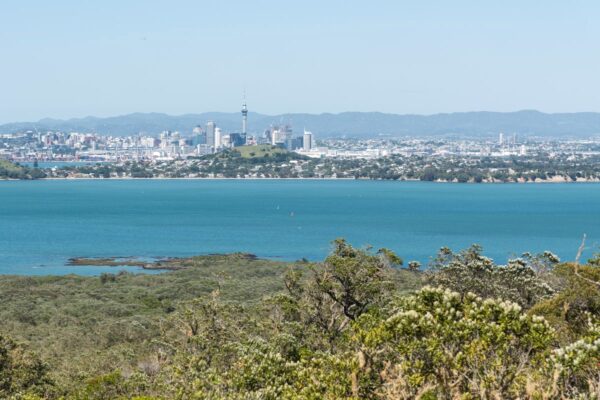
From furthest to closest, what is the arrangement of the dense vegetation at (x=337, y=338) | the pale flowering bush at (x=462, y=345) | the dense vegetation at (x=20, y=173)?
the dense vegetation at (x=20, y=173) < the dense vegetation at (x=337, y=338) < the pale flowering bush at (x=462, y=345)

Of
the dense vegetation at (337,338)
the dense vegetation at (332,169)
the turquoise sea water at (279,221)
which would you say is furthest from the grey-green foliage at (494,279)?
the dense vegetation at (332,169)

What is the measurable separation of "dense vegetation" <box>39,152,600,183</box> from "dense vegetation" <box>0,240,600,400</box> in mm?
120217

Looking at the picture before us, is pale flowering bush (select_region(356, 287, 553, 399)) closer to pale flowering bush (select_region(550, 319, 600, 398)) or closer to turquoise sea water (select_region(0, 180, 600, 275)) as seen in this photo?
pale flowering bush (select_region(550, 319, 600, 398))

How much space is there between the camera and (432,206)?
9900 centimetres

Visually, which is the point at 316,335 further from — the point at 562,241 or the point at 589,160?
the point at 589,160

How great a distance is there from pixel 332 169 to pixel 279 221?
85.9 meters

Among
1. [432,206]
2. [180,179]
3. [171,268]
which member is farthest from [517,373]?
[180,179]

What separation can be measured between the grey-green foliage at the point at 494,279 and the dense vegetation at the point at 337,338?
0.17 ft

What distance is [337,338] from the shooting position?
51.8 feet

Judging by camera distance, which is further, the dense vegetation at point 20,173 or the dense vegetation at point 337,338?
the dense vegetation at point 20,173

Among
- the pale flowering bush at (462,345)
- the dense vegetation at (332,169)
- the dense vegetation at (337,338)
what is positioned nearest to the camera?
the pale flowering bush at (462,345)

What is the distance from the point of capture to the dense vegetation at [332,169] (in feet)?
502

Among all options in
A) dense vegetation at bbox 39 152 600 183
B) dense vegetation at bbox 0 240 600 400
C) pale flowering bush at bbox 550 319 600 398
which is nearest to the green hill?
dense vegetation at bbox 39 152 600 183

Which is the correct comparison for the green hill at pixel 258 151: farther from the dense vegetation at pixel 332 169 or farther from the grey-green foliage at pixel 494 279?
the grey-green foliage at pixel 494 279
